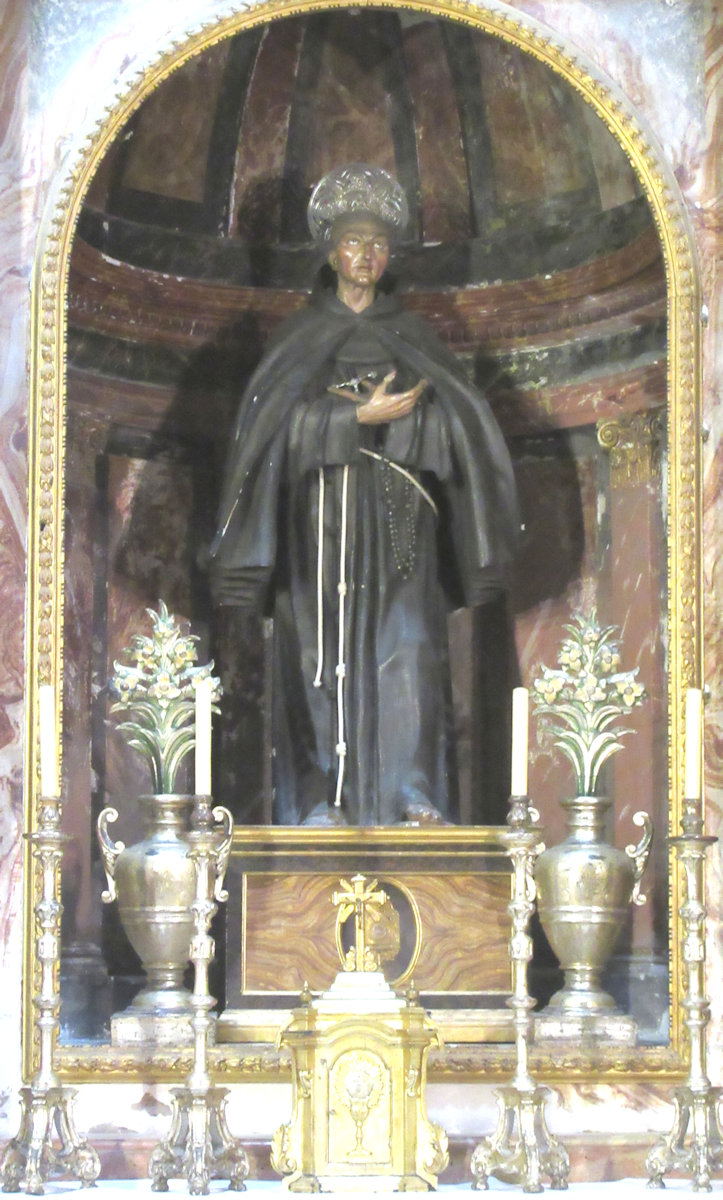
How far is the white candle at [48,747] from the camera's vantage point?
7.21m

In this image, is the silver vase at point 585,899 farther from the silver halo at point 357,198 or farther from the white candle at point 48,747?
the silver halo at point 357,198

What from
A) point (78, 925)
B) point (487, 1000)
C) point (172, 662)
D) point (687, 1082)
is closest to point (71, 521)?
point (172, 662)

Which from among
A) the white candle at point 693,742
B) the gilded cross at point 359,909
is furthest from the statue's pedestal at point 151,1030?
the white candle at point 693,742

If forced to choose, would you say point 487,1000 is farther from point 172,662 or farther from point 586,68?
point 586,68

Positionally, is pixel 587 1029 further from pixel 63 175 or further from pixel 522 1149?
pixel 63 175

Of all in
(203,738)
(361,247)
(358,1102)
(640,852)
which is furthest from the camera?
(361,247)

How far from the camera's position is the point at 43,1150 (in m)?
7.06

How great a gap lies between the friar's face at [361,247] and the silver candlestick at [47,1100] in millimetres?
2421

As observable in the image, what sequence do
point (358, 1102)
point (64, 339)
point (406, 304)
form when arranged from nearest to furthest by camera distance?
point (358, 1102), point (64, 339), point (406, 304)

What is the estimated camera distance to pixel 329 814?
817 cm

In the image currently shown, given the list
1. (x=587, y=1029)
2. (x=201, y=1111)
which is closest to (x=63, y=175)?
(x=201, y=1111)

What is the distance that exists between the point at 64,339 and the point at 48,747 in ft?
4.73

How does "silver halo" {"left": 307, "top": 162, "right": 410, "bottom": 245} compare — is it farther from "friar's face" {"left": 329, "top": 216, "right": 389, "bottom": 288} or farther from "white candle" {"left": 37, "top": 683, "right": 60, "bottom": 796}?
"white candle" {"left": 37, "top": 683, "right": 60, "bottom": 796}

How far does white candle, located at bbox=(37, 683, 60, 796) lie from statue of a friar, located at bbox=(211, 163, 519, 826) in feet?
4.01
